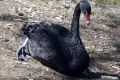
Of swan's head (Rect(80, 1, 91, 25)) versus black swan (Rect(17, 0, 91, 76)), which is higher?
swan's head (Rect(80, 1, 91, 25))

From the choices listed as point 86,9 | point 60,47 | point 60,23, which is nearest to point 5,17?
point 60,23

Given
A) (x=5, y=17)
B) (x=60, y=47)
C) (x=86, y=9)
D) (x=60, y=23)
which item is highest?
(x=86, y=9)

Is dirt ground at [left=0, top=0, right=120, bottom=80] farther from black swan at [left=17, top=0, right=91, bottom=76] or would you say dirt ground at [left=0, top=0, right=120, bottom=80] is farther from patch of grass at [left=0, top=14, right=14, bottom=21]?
black swan at [left=17, top=0, right=91, bottom=76]

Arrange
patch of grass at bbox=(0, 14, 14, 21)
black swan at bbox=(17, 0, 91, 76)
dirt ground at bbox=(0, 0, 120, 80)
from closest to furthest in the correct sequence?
1. black swan at bbox=(17, 0, 91, 76)
2. dirt ground at bbox=(0, 0, 120, 80)
3. patch of grass at bbox=(0, 14, 14, 21)

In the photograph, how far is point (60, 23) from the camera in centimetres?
684

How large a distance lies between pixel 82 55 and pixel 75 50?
0.48 feet

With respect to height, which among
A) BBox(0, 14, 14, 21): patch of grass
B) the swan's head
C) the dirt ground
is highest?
the swan's head

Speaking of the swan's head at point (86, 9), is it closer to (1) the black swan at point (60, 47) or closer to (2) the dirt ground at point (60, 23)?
(1) the black swan at point (60, 47)

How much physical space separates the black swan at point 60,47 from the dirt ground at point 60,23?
19 cm

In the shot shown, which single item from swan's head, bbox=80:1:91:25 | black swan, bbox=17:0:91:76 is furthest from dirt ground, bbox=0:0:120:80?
swan's head, bbox=80:1:91:25

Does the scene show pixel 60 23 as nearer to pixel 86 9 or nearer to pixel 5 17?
pixel 5 17

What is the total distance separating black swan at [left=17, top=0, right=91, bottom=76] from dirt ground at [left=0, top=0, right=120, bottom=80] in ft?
0.63

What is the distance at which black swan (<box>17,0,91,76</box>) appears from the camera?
4.44 meters

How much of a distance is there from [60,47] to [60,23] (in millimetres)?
2270
